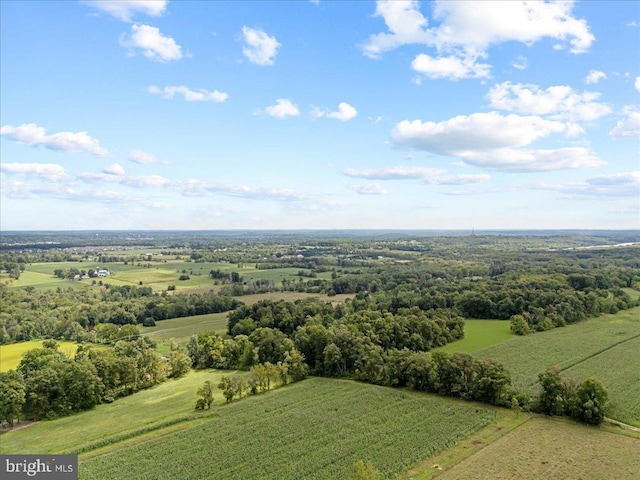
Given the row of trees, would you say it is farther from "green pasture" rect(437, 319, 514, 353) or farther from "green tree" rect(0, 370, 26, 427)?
"green pasture" rect(437, 319, 514, 353)

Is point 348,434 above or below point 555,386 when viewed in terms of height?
below

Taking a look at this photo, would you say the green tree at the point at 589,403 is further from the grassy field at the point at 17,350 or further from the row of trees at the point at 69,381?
the grassy field at the point at 17,350

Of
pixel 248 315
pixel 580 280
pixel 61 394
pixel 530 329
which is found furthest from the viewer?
pixel 580 280

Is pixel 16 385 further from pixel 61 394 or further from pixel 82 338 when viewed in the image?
pixel 82 338

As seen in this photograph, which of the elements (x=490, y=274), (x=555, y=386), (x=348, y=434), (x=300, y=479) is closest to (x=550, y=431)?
(x=555, y=386)

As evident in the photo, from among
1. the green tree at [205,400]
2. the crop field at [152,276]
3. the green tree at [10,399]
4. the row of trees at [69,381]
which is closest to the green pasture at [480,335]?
the green tree at [205,400]
